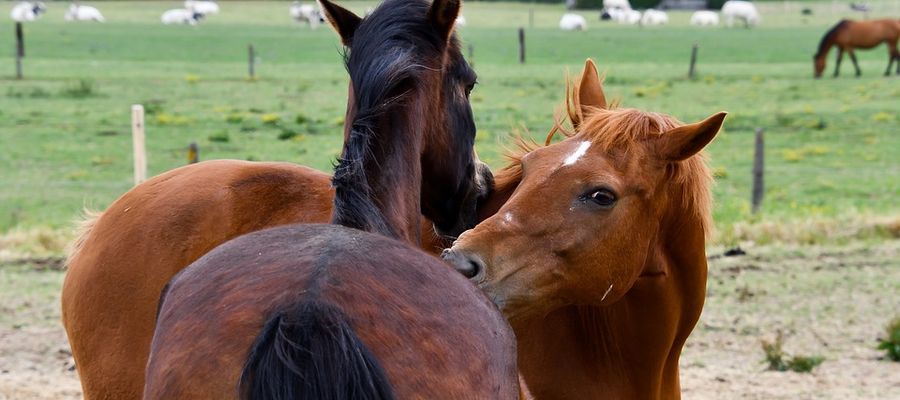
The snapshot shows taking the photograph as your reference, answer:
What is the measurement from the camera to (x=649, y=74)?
31.1 m

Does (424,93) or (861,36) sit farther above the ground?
(424,93)

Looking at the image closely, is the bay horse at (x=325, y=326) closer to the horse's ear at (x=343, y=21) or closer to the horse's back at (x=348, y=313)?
the horse's back at (x=348, y=313)

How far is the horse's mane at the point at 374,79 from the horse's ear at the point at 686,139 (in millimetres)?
795

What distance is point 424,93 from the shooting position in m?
3.36

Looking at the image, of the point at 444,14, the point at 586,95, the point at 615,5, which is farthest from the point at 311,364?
the point at 615,5

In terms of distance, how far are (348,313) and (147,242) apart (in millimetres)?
2019

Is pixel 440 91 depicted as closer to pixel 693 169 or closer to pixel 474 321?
pixel 693 169

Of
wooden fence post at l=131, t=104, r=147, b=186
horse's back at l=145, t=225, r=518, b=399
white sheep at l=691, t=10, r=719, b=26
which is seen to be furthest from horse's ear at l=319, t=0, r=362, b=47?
white sheep at l=691, t=10, r=719, b=26

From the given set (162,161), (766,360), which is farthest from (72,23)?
(766,360)

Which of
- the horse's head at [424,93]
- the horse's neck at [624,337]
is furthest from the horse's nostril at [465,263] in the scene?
the horse's neck at [624,337]

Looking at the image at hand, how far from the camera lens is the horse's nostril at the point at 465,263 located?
3.01 meters

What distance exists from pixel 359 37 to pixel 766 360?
166 inches

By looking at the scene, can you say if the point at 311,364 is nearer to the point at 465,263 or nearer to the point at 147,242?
the point at 465,263

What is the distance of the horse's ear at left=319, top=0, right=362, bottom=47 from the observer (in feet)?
11.6
